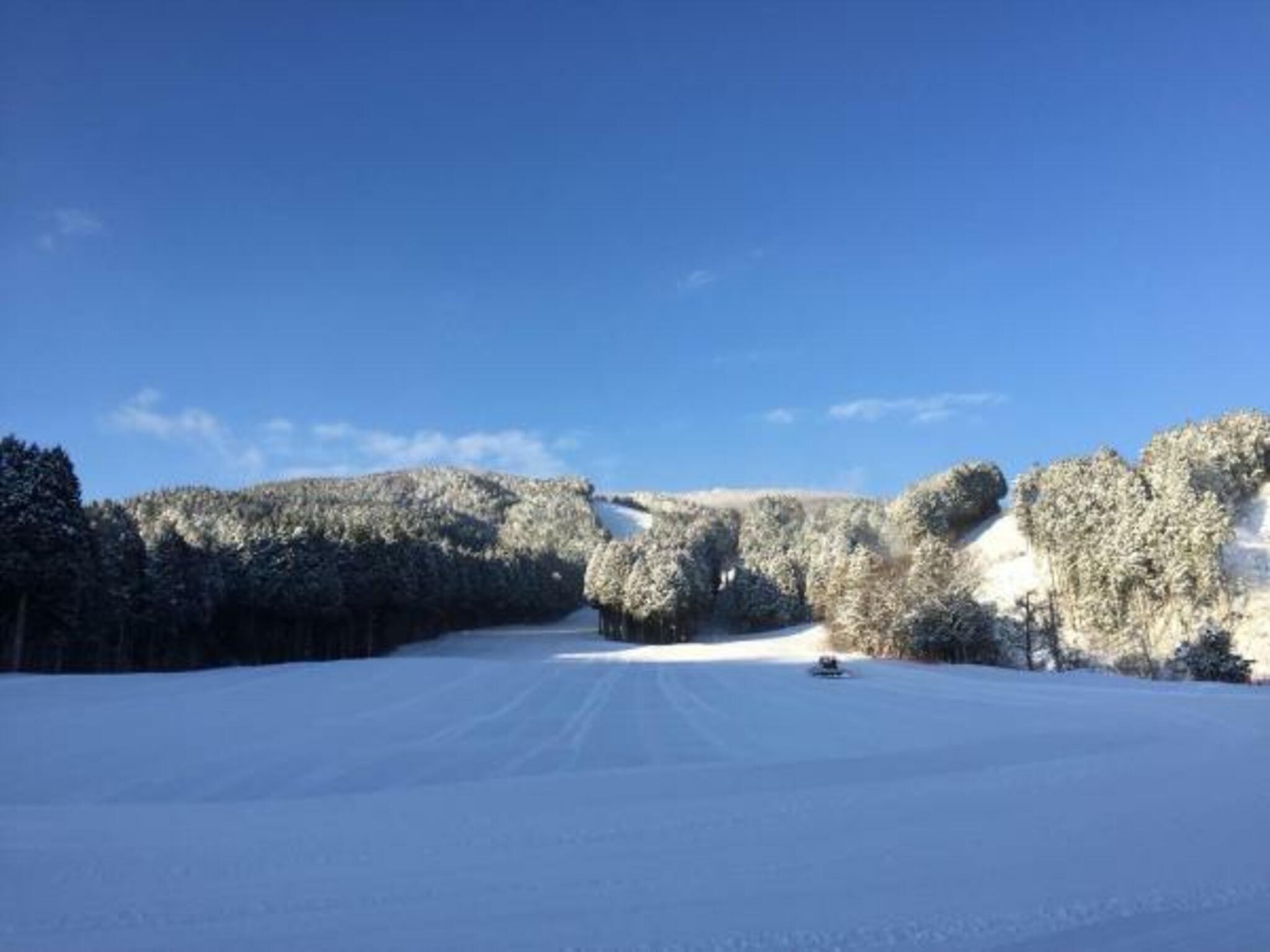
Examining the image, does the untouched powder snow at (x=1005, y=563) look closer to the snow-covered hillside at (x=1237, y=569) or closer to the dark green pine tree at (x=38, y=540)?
the snow-covered hillside at (x=1237, y=569)

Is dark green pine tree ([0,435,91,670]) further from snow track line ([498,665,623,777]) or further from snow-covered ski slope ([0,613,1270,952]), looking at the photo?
snow track line ([498,665,623,777])

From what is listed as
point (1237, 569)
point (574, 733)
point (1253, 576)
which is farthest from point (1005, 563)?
point (574, 733)

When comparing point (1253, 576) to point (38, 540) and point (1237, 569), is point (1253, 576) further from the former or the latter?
point (38, 540)

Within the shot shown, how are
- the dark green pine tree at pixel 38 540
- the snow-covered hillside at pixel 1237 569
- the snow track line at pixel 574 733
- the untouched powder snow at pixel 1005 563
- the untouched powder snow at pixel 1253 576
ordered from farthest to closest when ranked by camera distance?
the untouched powder snow at pixel 1005 563
the snow-covered hillside at pixel 1237 569
the untouched powder snow at pixel 1253 576
the dark green pine tree at pixel 38 540
the snow track line at pixel 574 733

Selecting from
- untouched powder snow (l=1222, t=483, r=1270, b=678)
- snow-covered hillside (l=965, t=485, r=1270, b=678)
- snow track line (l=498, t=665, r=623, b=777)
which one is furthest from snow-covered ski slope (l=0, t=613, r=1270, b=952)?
snow-covered hillside (l=965, t=485, r=1270, b=678)

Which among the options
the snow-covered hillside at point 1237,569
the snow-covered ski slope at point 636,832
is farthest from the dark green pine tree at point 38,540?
the snow-covered hillside at point 1237,569

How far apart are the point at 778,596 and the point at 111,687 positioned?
6938cm

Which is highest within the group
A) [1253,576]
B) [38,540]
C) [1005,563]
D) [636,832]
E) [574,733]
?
[1005,563]

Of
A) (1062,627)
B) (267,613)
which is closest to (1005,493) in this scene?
(1062,627)

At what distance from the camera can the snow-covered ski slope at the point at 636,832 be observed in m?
6.62

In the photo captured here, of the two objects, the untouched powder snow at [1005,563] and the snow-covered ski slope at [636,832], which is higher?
the untouched powder snow at [1005,563]

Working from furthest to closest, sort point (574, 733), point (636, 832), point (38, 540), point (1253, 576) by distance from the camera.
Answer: point (1253, 576)
point (38, 540)
point (574, 733)
point (636, 832)

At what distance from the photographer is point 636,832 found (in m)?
9.71

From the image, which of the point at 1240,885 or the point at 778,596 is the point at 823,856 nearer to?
the point at 1240,885
